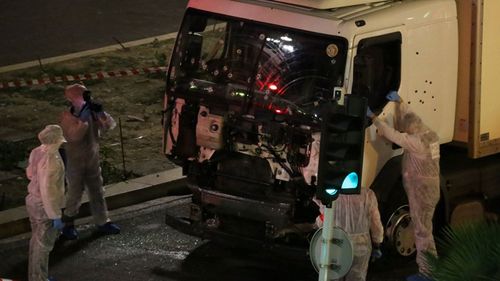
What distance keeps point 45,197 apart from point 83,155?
164 cm

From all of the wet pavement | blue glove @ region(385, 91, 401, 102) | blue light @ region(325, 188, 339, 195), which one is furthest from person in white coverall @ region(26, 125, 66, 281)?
blue glove @ region(385, 91, 401, 102)

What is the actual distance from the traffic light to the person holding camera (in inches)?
147

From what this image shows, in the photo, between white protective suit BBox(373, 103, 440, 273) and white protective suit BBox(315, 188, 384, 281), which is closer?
white protective suit BBox(315, 188, 384, 281)

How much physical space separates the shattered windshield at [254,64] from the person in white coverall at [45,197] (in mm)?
1419

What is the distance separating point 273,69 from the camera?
923cm

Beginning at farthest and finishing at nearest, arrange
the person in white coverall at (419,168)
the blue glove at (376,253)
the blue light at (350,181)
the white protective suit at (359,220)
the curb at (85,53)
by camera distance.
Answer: the curb at (85,53) → the person in white coverall at (419,168) → the blue glove at (376,253) → the white protective suit at (359,220) → the blue light at (350,181)

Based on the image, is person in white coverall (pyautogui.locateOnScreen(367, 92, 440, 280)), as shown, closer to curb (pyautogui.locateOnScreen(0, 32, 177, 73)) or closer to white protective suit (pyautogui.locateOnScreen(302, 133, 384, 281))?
white protective suit (pyautogui.locateOnScreen(302, 133, 384, 281))

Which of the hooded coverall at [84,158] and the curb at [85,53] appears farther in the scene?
the curb at [85,53]

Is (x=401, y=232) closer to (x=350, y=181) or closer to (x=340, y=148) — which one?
(x=350, y=181)

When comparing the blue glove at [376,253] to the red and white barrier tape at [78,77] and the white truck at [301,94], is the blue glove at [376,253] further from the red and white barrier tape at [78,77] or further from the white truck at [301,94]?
the red and white barrier tape at [78,77]

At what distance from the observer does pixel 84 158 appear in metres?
10.4

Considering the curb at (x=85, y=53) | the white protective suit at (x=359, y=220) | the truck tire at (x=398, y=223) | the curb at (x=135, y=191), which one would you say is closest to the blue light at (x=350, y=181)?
the white protective suit at (x=359, y=220)

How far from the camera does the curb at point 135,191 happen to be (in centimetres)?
1093

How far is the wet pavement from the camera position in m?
9.66
